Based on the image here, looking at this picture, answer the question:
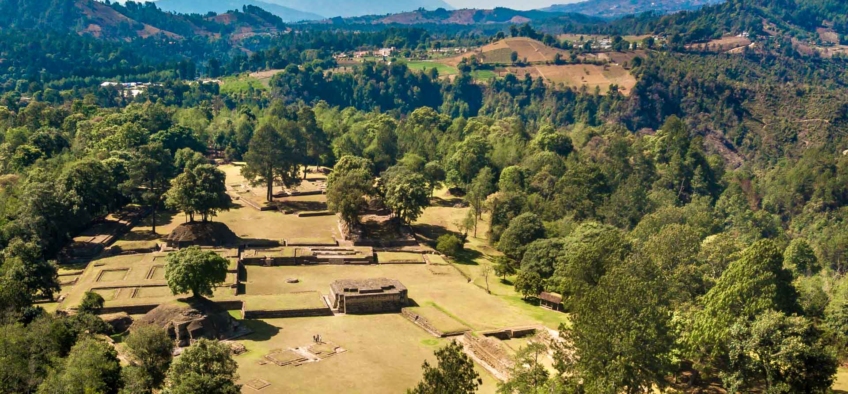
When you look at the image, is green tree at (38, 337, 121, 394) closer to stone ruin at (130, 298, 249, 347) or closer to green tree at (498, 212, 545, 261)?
stone ruin at (130, 298, 249, 347)

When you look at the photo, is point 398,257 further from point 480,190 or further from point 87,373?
point 87,373

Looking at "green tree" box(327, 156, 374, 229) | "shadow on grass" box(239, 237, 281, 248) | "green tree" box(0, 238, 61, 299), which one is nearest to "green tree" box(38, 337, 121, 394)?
"green tree" box(0, 238, 61, 299)

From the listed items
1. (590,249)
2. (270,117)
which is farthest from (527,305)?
(270,117)

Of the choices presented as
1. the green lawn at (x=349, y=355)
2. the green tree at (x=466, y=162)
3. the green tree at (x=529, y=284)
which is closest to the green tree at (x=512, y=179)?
the green tree at (x=466, y=162)

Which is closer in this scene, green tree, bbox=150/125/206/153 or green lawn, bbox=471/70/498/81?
green tree, bbox=150/125/206/153

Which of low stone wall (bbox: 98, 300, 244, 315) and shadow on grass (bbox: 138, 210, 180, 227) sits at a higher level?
shadow on grass (bbox: 138, 210, 180, 227)

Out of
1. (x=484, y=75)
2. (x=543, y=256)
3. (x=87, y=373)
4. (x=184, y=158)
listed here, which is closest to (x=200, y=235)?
(x=184, y=158)
